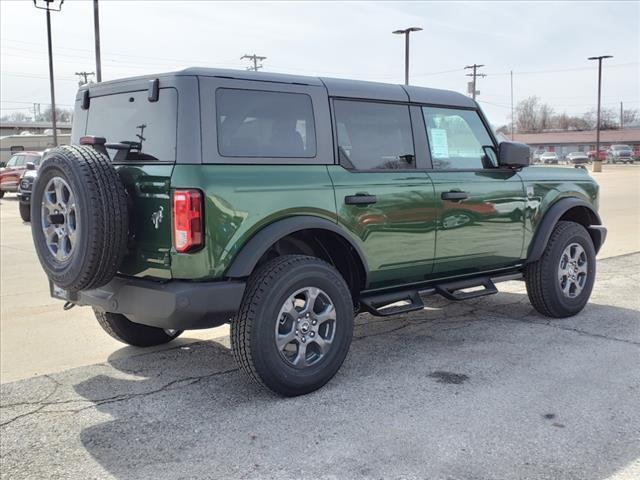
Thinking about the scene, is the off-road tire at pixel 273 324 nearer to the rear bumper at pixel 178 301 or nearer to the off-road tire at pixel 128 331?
the rear bumper at pixel 178 301

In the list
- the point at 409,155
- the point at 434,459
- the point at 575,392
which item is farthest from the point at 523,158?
the point at 434,459

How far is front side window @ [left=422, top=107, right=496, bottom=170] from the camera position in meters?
5.11

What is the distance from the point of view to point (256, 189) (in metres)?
3.86

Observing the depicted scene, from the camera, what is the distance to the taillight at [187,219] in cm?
361

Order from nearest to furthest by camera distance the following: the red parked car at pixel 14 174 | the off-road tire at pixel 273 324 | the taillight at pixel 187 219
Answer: the taillight at pixel 187 219
the off-road tire at pixel 273 324
the red parked car at pixel 14 174

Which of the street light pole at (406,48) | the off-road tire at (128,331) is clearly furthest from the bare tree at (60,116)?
the off-road tire at (128,331)

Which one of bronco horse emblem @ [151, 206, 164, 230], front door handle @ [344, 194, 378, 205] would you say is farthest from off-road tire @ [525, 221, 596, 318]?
bronco horse emblem @ [151, 206, 164, 230]

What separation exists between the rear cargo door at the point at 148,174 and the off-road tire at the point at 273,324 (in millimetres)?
524

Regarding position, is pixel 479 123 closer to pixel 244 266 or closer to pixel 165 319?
pixel 244 266

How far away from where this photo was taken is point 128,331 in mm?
5055

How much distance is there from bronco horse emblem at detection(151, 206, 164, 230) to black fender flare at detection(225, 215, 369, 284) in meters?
0.47

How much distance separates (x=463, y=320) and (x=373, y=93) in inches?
92.0

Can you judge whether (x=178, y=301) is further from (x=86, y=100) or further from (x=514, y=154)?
(x=514, y=154)

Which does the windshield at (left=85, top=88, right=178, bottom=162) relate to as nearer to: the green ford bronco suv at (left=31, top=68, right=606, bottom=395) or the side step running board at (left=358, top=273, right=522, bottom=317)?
the green ford bronco suv at (left=31, top=68, right=606, bottom=395)
